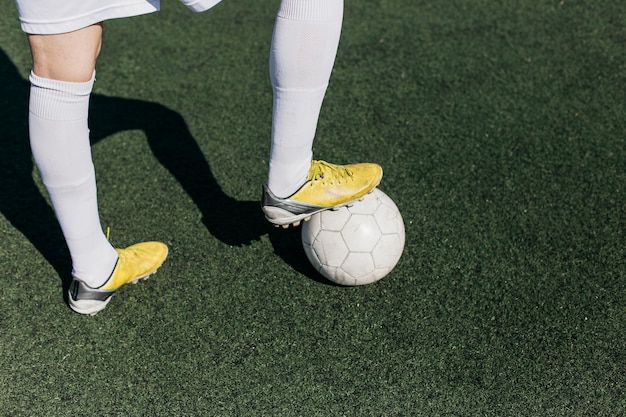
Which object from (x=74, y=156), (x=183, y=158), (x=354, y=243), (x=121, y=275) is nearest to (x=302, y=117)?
(x=354, y=243)

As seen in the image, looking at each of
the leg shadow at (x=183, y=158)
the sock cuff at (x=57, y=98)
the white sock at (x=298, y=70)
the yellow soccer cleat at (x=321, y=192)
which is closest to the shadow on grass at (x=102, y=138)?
the leg shadow at (x=183, y=158)

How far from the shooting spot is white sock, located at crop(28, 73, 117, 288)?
6.98ft

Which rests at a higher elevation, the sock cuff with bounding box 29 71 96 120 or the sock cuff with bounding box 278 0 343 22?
the sock cuff with bounding box 278 0 343 22

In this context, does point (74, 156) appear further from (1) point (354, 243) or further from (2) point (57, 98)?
(1) point (354, 243)

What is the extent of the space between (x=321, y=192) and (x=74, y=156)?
2.83 feet

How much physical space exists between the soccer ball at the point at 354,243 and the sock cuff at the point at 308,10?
33.5 inches

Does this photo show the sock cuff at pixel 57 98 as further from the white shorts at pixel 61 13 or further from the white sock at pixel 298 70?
the white sock at pixel 298 70

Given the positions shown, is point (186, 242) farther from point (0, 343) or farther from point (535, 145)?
point (535, 145)

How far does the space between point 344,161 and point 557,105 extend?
4.11 feet

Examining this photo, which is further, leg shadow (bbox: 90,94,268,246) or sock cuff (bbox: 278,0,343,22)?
leg shadow (bbox: 90,94,268,246)

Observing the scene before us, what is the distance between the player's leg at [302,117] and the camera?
2.14 metres

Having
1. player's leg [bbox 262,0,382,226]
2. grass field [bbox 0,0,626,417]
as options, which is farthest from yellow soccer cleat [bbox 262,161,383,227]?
grass field [bbox 0,0,626,417]

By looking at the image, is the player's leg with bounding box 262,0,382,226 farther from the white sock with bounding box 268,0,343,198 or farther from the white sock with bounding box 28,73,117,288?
the white sock with bounding box 28,73,117,288

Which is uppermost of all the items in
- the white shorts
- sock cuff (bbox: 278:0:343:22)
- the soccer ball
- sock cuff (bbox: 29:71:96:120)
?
sock cuff (bbox: 278:0:343:22)
